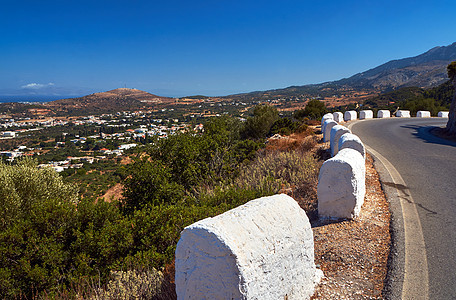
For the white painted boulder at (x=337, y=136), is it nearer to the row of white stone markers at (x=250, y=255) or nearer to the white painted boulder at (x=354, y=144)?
the white painted boulder at (x=354, y=144)

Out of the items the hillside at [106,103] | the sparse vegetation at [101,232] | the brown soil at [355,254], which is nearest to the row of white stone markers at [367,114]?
the sparse vegetation at [101,232]

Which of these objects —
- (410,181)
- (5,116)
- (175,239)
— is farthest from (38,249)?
(5,116)

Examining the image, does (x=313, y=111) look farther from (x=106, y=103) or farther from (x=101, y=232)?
(x=106, y=103)

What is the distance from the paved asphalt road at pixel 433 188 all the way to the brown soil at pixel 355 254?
0.52 metres

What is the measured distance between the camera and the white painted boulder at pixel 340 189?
4488 millimetres

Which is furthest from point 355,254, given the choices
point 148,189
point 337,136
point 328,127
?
point 328,127

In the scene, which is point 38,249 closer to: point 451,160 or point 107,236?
point 107,236

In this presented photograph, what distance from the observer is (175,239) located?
4.18 m

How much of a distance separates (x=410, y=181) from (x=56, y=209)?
744cm

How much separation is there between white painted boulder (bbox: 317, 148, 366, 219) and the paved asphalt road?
3.51 feet

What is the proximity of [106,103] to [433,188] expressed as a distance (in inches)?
5384

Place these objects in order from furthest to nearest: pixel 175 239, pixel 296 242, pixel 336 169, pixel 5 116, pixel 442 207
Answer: pixel 5 116
pixel 442 207
pixel 336 169
pixel 175 239
pixel 296 242

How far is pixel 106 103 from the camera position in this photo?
4943 inches

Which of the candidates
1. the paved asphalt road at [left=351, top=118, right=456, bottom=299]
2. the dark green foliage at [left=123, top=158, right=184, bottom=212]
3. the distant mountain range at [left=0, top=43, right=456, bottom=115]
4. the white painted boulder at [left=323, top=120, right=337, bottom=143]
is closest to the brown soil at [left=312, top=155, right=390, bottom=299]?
the paved asphalt road at [left=351, top=118, right=456, bottom=299]
